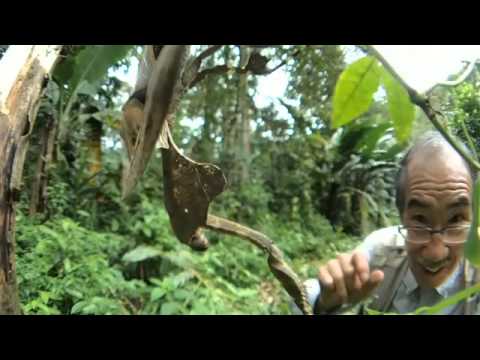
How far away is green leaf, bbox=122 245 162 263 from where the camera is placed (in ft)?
4.97

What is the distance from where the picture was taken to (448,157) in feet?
1.29

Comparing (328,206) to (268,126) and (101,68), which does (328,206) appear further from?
(101,68)

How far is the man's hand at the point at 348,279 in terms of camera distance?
0.89 ft

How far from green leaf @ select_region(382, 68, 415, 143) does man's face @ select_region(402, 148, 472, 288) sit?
8 centimetres

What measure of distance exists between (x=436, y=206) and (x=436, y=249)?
0.03m

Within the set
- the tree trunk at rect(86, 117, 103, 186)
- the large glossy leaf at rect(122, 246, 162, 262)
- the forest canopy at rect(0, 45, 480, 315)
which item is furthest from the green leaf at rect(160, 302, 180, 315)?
the tree trunk at rect(86, 117, 103, 186)

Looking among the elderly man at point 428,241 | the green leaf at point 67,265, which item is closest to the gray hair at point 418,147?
the elderly man at point 428,241

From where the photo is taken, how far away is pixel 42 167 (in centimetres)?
104

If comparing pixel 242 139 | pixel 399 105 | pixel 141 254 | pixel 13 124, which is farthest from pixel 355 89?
pixel 242 139

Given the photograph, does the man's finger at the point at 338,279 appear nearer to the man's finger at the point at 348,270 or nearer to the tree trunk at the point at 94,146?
the man's finger at the point at 348,270

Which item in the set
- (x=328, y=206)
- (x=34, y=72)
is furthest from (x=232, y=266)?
(x=34, y=72)

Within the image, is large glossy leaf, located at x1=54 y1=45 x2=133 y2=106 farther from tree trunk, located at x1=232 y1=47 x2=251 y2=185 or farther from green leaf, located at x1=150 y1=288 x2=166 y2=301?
tree trunk, located at x1=232 y1=47 x2=251 y2=185

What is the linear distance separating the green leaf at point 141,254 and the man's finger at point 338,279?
1305 mm
